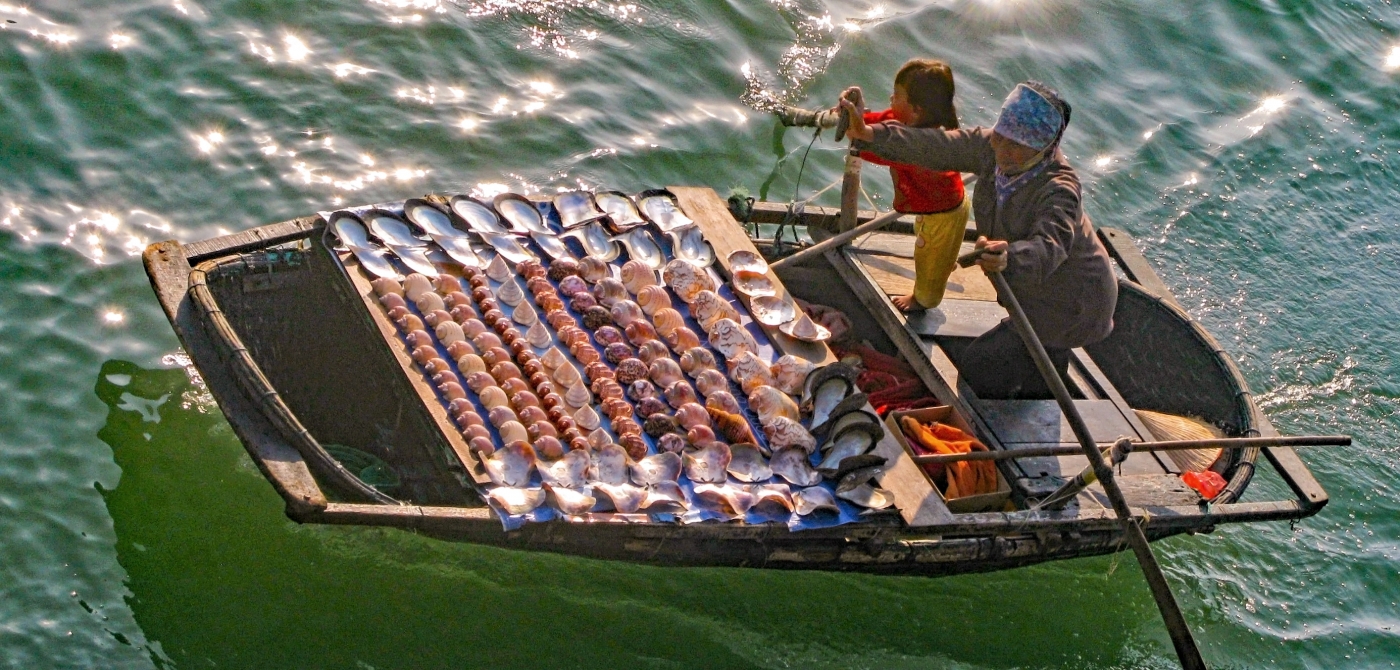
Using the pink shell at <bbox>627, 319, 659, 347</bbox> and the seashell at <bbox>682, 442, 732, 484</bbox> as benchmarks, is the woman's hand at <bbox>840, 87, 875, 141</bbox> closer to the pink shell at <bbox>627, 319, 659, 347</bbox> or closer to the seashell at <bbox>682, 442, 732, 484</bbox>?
the pink shell at <bbox>627, 319, 659, 347</bbox>

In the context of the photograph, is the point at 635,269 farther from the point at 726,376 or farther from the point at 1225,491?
the point at 1225,491

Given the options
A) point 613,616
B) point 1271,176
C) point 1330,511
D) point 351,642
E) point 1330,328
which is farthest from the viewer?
point 1271,176

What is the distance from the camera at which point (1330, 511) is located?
7926 millimetres

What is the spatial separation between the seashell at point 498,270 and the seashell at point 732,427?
124 cm

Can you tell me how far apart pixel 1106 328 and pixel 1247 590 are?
6.99 ft

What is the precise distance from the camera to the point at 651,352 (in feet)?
19.2

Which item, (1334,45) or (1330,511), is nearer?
(1330,511)

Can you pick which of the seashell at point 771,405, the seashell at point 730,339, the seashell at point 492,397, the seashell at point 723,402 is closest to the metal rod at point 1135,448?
the seashell at point 771,405

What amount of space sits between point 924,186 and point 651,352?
1.66 meters

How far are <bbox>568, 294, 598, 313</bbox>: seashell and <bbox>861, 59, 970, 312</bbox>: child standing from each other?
151 centimetres

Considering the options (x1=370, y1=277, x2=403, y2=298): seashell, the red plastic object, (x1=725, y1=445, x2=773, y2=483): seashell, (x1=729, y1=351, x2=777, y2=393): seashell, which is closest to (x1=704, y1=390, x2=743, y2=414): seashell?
(x1=729, y1=351, x2=777, y2=393): seashell

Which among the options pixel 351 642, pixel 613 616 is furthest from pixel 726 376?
pixel 351 642

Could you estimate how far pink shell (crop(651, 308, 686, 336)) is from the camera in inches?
237

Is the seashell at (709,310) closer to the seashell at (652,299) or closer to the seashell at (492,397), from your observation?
the seashell at (652,299)
